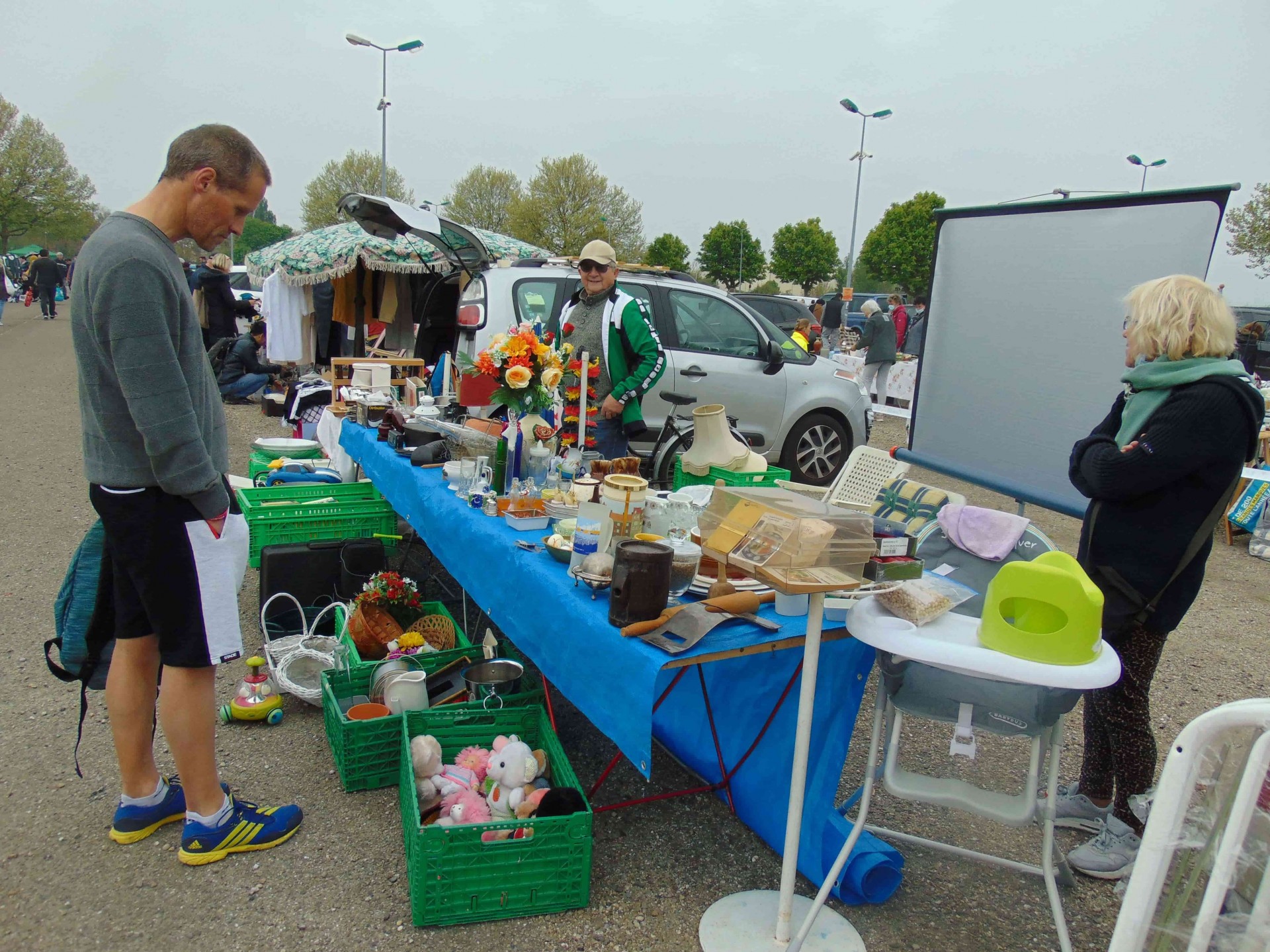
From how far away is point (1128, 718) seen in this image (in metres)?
2.40

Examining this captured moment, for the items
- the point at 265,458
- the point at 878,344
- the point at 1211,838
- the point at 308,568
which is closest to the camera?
the point at 1211,838

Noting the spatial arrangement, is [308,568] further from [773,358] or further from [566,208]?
[566,208]

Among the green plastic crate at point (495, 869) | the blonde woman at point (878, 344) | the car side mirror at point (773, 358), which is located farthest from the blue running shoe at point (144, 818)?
the blonde woman at point (878, 344)

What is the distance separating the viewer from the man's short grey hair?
2.05 metres

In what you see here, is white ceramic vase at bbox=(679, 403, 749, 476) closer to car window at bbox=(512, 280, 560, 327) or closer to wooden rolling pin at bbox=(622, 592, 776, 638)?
wooden rolling pin at bbox=(622, 592, 776, 638)

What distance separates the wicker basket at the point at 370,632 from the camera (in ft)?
11.3

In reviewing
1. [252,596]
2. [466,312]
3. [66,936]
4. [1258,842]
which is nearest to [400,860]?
[66,936]

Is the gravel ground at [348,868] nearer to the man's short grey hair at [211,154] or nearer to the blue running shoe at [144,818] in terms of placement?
the blue running shoe at [144,818]

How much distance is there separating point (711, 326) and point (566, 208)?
41.7m

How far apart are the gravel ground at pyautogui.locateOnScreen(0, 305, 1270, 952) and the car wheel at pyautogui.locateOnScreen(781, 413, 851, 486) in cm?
402

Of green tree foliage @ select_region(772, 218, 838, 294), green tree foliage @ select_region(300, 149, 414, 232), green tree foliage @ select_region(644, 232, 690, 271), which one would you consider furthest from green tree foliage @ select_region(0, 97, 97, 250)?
green tree foliage @ select_region(772, 218, 838, 294)

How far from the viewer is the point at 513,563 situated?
8.19ft

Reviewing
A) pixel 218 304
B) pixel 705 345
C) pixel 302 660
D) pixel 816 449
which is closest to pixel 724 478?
pixel 302 660

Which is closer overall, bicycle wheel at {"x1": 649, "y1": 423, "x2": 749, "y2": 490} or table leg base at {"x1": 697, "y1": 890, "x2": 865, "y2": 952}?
table leg base at {"x1": 697, "y1": 890, "x2": 865, "y2": 952}
